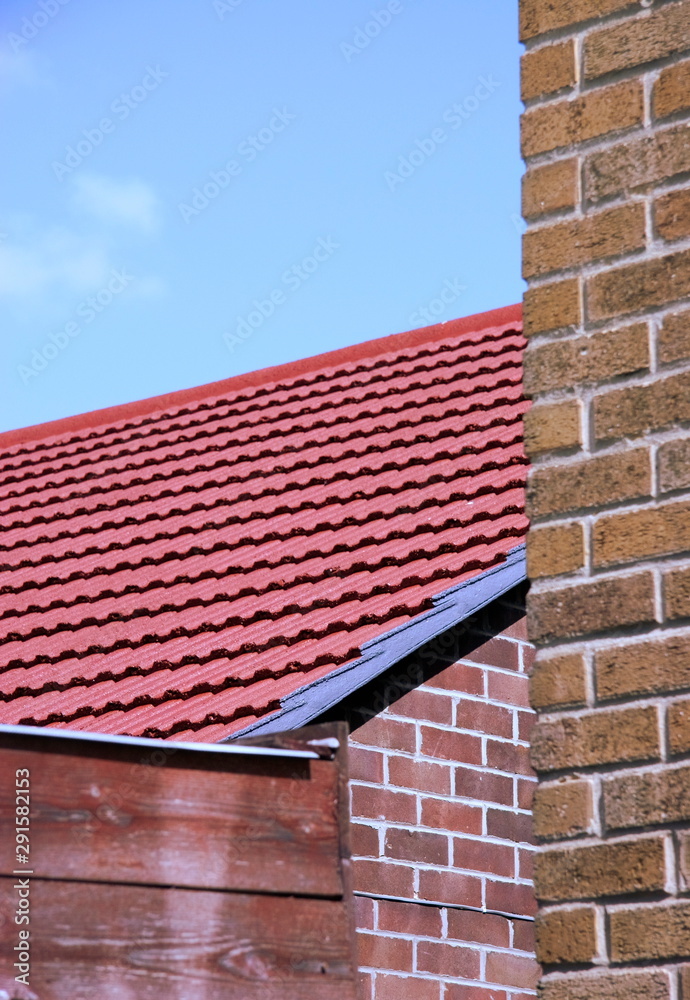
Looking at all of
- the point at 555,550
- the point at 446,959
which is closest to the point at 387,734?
the point at 446,959

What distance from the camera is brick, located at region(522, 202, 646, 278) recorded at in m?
2.54

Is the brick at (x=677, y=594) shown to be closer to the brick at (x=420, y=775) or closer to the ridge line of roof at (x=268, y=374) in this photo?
the brick at (x=420, y=775)

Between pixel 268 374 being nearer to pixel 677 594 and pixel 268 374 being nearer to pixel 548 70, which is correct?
pixel 548 70

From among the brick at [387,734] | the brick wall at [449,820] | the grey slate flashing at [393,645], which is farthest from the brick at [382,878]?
the grey slate flashing at [393,645]

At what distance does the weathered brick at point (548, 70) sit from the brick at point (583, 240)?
0.28 metres

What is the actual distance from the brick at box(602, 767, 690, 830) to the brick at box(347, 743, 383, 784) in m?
2.86

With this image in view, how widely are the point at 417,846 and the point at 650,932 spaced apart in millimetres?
3103

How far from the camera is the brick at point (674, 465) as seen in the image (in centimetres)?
238

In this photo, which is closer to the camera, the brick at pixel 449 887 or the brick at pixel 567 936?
the brick at pixel 567 936

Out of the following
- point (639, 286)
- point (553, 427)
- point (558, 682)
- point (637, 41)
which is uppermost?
point (637, 41)

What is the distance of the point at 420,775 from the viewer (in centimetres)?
536

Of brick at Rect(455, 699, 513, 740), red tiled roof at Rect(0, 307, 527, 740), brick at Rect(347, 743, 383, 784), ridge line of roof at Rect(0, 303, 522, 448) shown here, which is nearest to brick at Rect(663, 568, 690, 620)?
red tiled roof at Rect(0, 307, 527, 740)

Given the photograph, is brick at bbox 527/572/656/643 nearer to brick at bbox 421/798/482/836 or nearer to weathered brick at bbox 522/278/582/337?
weathered brick at bbox 522/278/582/337

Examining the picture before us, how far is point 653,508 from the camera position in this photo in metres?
2.41
